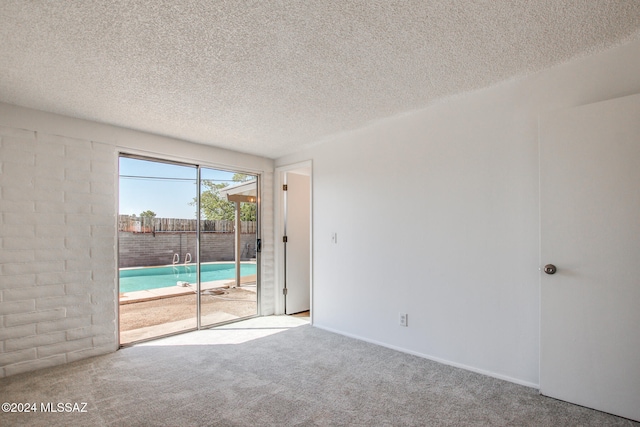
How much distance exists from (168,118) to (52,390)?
2.54 metres

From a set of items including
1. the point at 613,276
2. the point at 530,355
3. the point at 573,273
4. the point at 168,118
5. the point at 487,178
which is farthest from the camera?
the point at 168,118

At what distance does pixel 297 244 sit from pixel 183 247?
1685 mm

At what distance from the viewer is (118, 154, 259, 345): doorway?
A: 3.75 m

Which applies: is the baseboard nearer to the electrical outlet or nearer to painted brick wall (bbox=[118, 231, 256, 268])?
the electrical outlet

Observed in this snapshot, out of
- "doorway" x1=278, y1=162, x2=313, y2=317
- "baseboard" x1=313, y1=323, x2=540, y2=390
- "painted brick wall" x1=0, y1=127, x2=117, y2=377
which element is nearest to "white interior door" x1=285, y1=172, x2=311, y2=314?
"doorway" x1=278, y1=162, x2=313, y2=317

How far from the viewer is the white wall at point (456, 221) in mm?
2459

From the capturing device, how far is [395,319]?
333 cm

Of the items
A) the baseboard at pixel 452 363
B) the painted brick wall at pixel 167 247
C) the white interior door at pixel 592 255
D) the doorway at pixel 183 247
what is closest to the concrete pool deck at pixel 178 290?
the doorway at pixel 183 247

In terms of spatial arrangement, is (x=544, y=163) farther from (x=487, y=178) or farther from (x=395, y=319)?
(x=395, y=319)

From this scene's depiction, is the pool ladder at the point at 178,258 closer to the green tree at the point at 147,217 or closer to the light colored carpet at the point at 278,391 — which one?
the green tree at the point at 147,217

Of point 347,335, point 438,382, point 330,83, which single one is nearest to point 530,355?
point 438,382

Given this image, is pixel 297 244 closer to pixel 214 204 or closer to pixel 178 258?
pixel 214 204

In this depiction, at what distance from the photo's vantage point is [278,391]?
8.09 ft

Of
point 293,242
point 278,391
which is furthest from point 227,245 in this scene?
point 278,391
